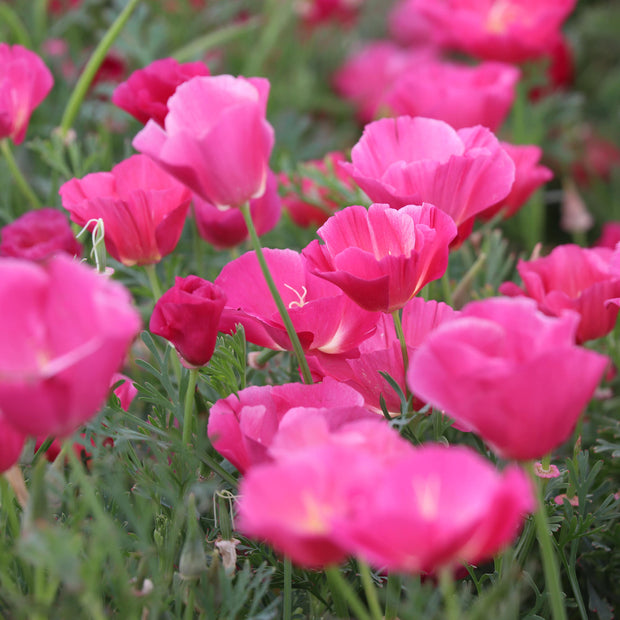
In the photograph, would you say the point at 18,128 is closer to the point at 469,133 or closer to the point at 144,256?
the point at 144,256

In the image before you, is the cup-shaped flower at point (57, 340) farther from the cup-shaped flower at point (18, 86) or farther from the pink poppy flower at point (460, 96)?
the pink poppy flower at point (460, 96)

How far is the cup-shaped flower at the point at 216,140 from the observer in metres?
0.38

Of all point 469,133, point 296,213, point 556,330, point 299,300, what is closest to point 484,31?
point 296,213

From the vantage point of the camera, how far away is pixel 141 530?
35cm

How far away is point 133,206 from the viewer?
483 mm

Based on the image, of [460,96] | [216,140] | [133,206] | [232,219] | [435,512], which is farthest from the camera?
[460,96]

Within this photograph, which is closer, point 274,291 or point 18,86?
point 274,291

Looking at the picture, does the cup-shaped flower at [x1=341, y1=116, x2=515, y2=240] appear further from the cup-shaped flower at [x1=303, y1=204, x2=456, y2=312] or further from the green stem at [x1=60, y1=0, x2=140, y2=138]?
the green stem at [x1=60, y1=0, x2=140, y2=138]

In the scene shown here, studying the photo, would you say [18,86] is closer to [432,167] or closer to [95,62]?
[95,62]

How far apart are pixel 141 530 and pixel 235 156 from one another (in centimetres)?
19

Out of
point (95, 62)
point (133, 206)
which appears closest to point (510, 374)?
point (133, 206)

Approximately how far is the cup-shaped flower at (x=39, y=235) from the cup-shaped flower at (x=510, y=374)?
12.9 inches

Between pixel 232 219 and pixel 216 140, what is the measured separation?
0.69 feet

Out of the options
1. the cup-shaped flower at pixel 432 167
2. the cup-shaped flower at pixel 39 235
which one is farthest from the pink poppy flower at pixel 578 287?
the cup-shaped flower at pixel 39 235
